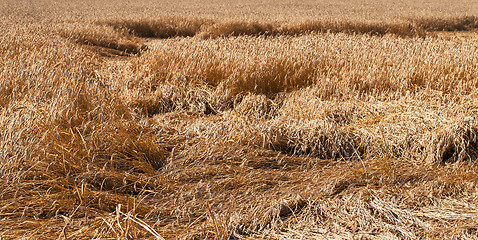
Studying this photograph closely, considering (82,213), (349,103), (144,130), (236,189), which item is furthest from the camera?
(349,103)

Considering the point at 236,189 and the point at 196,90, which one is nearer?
the point at 236,189

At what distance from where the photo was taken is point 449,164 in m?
2.90

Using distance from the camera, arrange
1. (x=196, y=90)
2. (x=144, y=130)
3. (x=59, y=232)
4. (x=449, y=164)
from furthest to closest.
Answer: (x=196, y=90) → (x=144, y=130) → (x=449, y=164) → (x=59, y=232)

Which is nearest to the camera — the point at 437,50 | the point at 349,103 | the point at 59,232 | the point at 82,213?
the point at 59,232

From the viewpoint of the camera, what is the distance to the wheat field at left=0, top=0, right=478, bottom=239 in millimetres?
2141

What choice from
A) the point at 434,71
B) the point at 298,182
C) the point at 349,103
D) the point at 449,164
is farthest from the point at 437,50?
the point at 298,182

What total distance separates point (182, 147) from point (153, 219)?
849mm

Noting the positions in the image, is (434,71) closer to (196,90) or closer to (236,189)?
(196,90)

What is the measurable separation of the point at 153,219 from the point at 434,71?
3.90 m

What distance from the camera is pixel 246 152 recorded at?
9.50 ft

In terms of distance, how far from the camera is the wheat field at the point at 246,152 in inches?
84.3

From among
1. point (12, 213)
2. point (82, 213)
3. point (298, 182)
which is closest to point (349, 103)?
point (298, 182)

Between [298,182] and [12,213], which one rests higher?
[12,213]

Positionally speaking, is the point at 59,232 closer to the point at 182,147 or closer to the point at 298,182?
the point at 182,147
